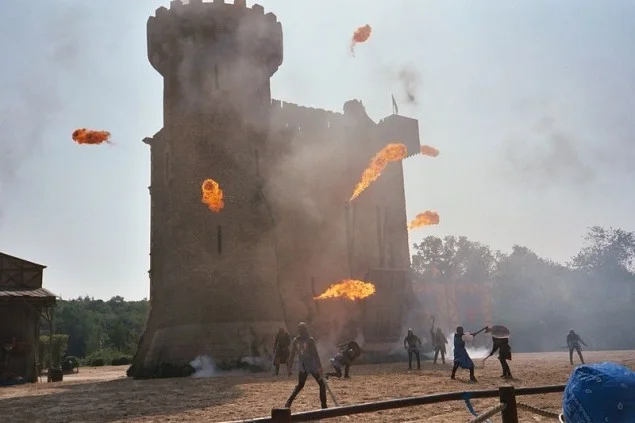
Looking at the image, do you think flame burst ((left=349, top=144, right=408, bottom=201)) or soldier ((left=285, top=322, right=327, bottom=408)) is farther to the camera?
flame burst ((left=349, top=144, right=408, bottom=201))

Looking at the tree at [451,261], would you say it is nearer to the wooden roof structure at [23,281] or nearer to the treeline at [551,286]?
the treeline at [551,286]

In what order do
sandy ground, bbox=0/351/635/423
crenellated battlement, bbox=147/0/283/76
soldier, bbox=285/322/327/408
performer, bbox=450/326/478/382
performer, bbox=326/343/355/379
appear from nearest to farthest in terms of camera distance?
sandy ground, bbox=0/351/635/423 → soldier, bbox=285/322/327/408 → performer, bbox=450/326/478/382 → performer, bbox=326/343/355/379 → crenellated battlement, bbox=147/0/283/76

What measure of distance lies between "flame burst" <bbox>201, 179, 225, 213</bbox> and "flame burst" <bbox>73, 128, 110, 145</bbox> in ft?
21.0

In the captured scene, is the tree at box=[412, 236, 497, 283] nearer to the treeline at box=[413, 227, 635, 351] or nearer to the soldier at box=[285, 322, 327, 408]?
the treeline at box=[413, 227, 635, 351]

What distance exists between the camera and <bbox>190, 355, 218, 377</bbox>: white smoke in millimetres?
21031

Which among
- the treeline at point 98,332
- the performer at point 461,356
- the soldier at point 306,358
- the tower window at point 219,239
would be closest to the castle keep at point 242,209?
the tower window at point 219,239

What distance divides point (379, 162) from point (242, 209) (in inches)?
484

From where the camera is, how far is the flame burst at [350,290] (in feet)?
97.5

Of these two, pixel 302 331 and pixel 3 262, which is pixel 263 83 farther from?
pixel 302 331

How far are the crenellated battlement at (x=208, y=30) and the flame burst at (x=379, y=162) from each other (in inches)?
382

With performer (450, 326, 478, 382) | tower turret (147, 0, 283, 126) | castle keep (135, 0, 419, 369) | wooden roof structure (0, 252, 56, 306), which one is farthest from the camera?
tower turret (147, 0, 283, 126)

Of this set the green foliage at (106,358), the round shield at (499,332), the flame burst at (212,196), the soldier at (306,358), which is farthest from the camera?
the green foliage at (106,358)

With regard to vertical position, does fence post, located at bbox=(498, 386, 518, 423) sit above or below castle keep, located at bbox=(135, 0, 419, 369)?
below

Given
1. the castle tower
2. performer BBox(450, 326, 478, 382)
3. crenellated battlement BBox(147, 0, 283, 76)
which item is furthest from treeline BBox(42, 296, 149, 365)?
performer BBox(450, 326, 478, 382)
